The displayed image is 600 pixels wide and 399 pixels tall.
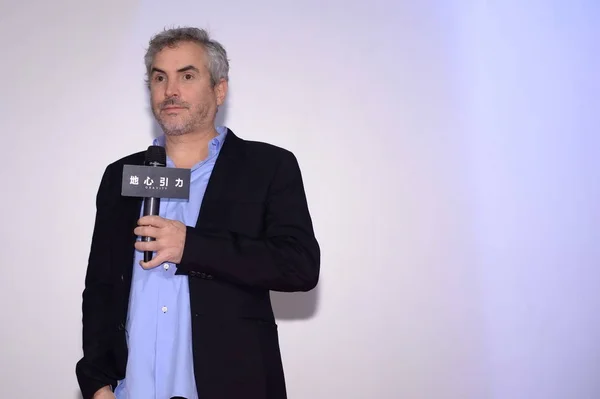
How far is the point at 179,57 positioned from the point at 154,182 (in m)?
0.65

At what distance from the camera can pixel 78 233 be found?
10.7 ft

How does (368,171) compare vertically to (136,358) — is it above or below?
above

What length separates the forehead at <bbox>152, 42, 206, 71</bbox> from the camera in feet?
7.26

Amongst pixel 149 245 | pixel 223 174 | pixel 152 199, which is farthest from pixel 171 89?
pixel 149 245

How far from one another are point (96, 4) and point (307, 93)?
112cm

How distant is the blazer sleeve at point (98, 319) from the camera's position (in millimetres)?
1989

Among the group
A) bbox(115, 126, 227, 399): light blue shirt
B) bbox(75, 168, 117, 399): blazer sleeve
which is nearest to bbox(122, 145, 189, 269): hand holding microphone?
bbox(115, 126, 227, 399): light blue shirt

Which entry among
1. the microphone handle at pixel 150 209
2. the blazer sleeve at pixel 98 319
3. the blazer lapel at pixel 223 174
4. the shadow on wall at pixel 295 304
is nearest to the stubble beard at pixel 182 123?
the blazer lapel at pixel 223 174

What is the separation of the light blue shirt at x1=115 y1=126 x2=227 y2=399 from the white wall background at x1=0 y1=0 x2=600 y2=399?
4.72 feet

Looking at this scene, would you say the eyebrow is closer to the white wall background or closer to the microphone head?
the microphone head

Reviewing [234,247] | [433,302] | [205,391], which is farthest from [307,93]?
[205,391]

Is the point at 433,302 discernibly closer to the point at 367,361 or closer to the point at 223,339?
the point at 367,361

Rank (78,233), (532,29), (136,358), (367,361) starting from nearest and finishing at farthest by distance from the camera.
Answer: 1. (136,358)
2. (78,233)
3. (367,361)
4. (532,29)

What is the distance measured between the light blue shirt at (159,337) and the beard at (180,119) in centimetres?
46
